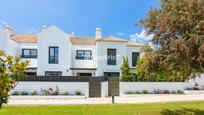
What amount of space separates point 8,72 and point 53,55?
117 feet

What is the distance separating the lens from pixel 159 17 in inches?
587

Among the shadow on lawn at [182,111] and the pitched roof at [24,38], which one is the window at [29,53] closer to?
the pitched roof at [24,38]

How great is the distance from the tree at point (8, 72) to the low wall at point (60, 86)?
83.1 ft

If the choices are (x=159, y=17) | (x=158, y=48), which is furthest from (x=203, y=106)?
(x=159, y=17)

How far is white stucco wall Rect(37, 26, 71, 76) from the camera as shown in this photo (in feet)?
138

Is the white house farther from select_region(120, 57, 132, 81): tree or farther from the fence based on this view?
the fence

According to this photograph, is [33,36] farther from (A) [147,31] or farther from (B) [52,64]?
(A) [147,31]

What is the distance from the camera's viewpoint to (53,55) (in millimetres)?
42594

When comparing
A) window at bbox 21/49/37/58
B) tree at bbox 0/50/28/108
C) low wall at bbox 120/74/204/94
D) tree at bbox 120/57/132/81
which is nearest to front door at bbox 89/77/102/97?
low wall at bbox 120/74/204/94

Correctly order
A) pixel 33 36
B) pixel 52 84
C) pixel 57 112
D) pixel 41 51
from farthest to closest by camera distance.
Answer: pixel 33 36 < pixel 41 51 < pixel 52 84 < pixel 57 112

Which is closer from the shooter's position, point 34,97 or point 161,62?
point 161,62

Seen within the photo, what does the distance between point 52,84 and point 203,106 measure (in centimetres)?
1737

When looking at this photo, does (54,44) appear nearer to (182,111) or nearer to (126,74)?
(126,74)

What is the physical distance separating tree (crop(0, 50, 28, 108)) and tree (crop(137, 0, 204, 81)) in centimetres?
809
